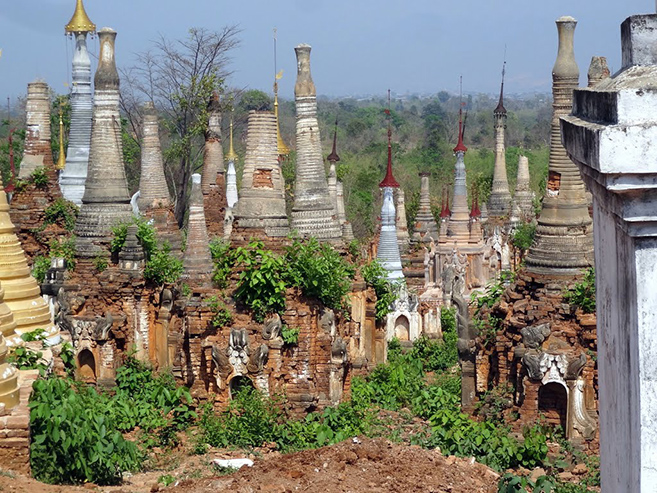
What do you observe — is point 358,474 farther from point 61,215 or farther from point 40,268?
point 61,215

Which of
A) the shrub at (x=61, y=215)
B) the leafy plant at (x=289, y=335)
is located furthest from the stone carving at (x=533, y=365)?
the shrub at (x=61, y=215)

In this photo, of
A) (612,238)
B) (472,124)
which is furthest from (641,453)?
(472,124)

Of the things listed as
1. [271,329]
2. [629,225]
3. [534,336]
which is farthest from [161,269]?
[629,225]

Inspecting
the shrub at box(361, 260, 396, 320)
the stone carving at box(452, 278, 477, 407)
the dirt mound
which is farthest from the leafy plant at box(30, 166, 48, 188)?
the dirt mound

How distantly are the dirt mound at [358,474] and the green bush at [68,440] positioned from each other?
2.03 ft

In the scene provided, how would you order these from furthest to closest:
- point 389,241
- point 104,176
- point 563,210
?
point 389,241, point 104,176, point 563,210

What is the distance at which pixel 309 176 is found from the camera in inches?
654

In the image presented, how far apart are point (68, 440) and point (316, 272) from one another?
5.69m

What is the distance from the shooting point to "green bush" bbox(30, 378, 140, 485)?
31.0 ft

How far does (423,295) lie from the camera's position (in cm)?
2372

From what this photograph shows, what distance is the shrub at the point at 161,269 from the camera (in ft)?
56.0

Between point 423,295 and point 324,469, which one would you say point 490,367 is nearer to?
point 324,469

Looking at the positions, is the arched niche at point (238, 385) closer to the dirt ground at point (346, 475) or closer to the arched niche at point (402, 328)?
the dirt ground at point (346, 475)

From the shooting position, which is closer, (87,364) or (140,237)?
(87,364)
